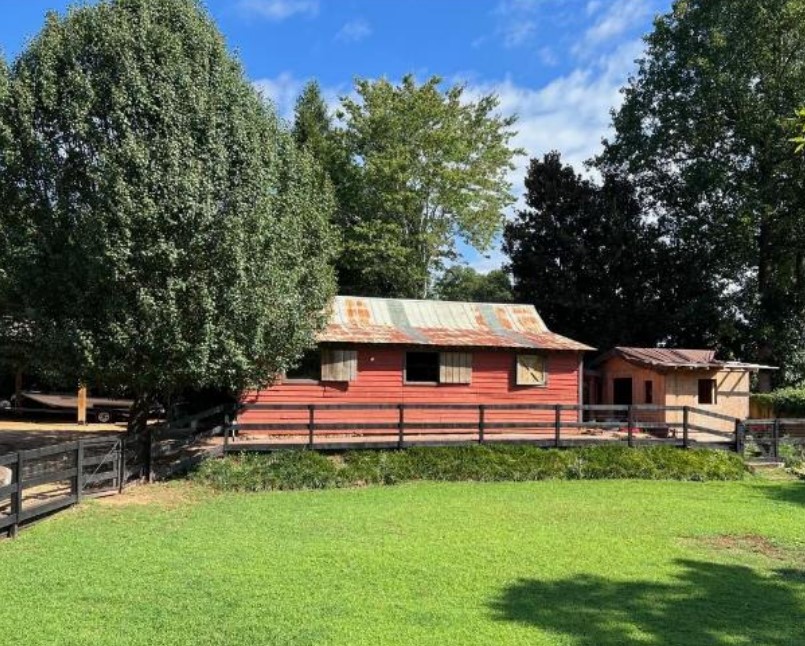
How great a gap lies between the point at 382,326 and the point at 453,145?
15.1 meters

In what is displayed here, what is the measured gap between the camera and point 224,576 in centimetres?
688

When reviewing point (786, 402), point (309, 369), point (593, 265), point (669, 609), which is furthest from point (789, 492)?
point (593, 265)

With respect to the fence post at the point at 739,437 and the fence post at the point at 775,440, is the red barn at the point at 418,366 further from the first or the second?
the fence post at the point at 775,440

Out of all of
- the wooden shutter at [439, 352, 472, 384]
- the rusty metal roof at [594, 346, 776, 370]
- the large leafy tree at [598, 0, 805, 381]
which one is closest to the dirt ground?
the wooden shutter at [439, 352, 472, 384]

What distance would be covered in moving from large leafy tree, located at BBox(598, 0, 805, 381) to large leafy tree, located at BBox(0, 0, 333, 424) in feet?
70.1

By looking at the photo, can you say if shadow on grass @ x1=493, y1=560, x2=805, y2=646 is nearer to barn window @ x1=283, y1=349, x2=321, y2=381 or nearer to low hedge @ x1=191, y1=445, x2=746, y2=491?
low hedge @ x1=191, y1=445, x2=746, y2=491

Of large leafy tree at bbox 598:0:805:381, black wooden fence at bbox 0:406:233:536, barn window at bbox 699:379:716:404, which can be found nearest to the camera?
black wooden fence at bbox 0:406:233:536

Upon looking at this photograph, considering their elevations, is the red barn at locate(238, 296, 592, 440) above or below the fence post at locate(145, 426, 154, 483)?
above

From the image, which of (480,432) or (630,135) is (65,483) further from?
(630,135)

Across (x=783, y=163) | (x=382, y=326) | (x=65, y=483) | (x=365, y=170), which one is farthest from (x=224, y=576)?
(x=783, y=163)

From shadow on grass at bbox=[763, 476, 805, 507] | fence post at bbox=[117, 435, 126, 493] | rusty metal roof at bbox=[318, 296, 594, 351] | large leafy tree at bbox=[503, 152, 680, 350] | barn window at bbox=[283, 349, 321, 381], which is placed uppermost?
large leafy tree at bbox=[503, 152, 680, 350]

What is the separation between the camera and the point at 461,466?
14.2 meters

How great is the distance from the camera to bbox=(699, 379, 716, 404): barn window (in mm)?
20344

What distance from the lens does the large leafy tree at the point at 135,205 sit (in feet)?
37.4
